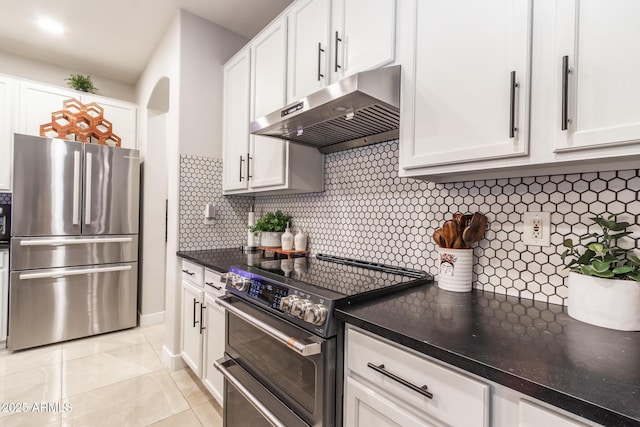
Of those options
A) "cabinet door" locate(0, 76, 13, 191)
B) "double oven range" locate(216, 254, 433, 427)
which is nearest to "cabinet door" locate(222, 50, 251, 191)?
"double oven range" locate(216, 254, 433, 427)

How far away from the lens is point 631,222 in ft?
3.17

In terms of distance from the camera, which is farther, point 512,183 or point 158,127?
point 158,127

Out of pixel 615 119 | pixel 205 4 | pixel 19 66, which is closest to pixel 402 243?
pixel 615 119

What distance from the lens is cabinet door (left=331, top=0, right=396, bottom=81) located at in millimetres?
1247

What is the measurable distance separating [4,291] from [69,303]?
466 millimetres

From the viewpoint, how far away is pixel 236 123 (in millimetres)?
2340

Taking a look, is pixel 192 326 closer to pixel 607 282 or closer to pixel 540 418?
pixel 540 418

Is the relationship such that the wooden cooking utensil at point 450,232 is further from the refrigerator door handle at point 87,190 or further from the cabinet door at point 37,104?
the cabinet door at point 37,104

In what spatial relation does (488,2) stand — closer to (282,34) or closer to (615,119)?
(615,119)

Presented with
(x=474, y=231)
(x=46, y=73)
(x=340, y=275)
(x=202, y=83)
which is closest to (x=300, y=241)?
(x=340, y=275)

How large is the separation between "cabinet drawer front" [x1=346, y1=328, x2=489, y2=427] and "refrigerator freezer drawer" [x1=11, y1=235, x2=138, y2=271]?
2.89m

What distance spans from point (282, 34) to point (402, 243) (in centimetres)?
142

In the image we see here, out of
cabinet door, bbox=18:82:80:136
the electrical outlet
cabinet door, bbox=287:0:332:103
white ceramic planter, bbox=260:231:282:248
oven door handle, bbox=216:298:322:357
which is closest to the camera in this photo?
oven door handle, bbox=216:298:322:357

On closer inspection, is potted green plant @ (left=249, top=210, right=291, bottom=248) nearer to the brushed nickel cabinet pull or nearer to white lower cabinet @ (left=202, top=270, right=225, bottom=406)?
white lower cabinet @ (left=202, top=270, right=225, bottom=406)
